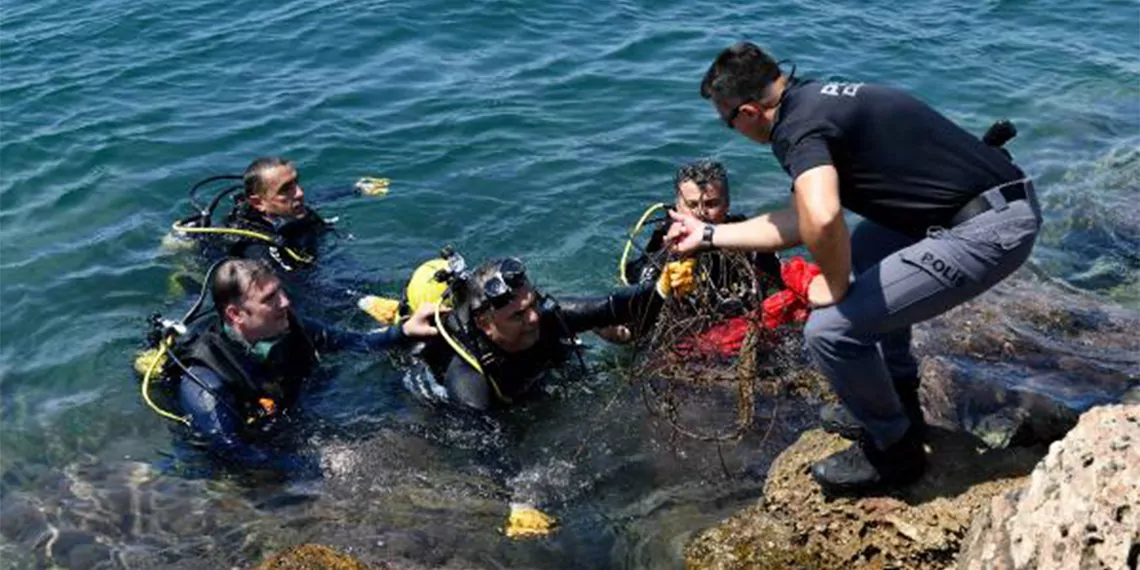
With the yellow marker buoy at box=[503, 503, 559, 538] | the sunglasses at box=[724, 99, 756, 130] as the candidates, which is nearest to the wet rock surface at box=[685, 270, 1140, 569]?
the yellow marker buoy at box=[503, 503, 559, 538]

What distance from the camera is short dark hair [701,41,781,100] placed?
13.7 ft

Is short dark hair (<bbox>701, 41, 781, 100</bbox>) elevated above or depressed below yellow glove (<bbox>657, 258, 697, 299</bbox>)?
above

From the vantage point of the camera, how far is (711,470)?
596 cm

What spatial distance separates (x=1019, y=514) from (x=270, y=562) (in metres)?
3.30

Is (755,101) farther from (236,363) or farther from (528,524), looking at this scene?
(236,363)

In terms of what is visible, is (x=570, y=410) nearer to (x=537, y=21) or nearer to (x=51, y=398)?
(x=51, y=398)

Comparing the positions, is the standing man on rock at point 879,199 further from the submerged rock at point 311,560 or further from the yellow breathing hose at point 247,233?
the yellow breathing hose at point 247,233

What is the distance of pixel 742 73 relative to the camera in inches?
165

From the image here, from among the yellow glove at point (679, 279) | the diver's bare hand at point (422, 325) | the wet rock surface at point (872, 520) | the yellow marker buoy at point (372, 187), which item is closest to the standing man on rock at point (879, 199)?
the wet rock surface at point (872, 520)

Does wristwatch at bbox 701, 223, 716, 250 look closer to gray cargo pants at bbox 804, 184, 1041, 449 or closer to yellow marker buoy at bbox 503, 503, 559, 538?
gray cargo pants at bbox 804, 184, 1041, 449

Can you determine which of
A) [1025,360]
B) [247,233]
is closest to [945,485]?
[1025,360]

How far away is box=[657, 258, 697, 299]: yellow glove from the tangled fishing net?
2.6 inches

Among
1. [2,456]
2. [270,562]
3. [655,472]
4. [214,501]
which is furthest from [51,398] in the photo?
[655,472]

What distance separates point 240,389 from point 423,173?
16.1 feet
